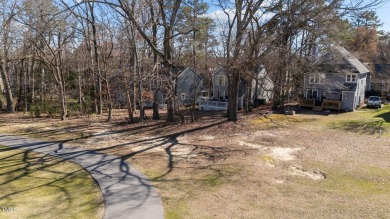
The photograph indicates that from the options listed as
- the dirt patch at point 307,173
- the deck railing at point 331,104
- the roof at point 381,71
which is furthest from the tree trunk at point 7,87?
the roof at point 381,71

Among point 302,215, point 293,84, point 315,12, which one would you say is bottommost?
point 302,215

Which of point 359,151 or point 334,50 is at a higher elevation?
point 334,50

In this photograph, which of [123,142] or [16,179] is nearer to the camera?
[16,179]

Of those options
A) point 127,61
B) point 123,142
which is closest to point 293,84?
point 127,61

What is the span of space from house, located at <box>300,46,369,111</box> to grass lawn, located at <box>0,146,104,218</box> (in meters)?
25.0

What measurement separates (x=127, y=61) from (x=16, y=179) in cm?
1873

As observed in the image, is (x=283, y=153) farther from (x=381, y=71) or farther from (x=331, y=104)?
(x=381, y=71)

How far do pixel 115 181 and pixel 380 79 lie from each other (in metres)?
42.8

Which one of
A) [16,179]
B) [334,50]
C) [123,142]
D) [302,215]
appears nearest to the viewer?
[302,215]

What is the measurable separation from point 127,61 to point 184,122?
33.5 ft

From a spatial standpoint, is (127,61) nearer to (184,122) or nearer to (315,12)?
(184,122)

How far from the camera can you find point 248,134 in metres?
18.5

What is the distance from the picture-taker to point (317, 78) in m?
30.2

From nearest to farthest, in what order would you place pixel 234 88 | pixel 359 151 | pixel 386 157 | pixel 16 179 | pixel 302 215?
1. pixel 302 215
2. pixel 16 179
3. pixel 386 157
4. pixel 359 151
5. pixel 234 88
